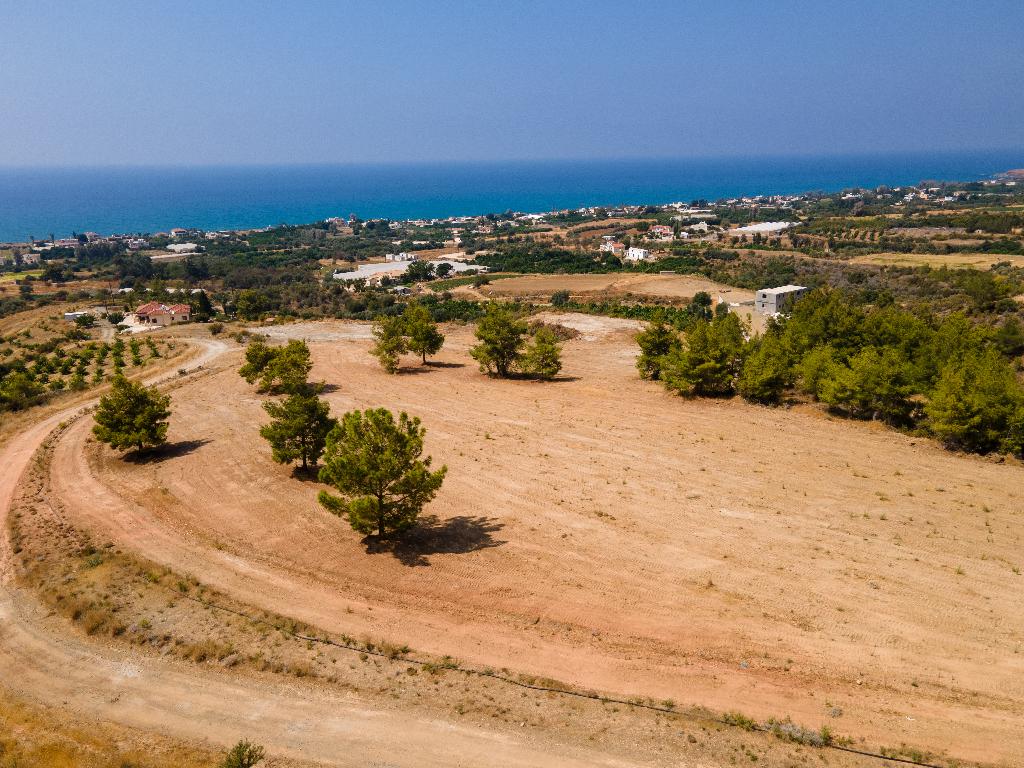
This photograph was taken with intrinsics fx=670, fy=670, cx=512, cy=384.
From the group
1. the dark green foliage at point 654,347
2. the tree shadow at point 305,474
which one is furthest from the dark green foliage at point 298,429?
the dark green foliage at point 654,347

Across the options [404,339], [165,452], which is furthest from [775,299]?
[165,452]

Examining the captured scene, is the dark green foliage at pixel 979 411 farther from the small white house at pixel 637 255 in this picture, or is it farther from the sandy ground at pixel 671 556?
the small white house at pixel 637 255

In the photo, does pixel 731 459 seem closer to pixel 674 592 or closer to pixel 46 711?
pixel 674 592

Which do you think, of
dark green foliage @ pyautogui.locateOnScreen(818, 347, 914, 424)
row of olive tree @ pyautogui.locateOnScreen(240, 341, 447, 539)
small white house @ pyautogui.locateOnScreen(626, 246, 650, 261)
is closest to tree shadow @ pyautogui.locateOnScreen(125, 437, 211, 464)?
row of olive tree @ pyautogui.locateOnScreen(240, 341, 447, 539)

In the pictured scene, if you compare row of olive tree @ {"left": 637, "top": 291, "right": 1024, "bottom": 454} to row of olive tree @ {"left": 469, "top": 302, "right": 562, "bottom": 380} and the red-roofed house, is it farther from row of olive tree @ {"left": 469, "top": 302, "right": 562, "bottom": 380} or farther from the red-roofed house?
the red-roofed house

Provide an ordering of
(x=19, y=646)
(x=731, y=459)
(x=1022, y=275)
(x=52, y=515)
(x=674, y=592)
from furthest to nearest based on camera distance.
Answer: (x=1022, y=275)
(x=731, y=459)
(x=52, y=515)
(x=674, y=592)
(x=19, y=646)

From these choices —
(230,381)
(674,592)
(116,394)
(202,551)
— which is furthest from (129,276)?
(674,592)
